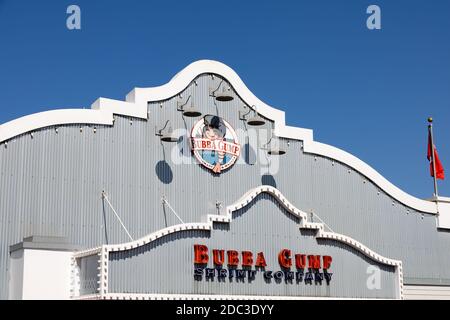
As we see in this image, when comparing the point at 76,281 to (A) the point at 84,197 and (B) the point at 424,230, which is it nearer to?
(A) the point at 84,197

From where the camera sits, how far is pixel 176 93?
3453 centimetres

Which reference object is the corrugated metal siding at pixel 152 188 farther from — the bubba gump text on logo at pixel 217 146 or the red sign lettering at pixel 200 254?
the red sign lettering at pixel 200 254

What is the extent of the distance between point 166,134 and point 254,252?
723cm

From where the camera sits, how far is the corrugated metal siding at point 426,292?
38.5m

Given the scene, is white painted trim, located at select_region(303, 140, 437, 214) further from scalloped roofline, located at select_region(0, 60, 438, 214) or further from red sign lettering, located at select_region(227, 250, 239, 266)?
red sign lettering, located at select_region(227, 250, 239, 266)

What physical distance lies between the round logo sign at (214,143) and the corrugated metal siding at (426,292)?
38.8ft

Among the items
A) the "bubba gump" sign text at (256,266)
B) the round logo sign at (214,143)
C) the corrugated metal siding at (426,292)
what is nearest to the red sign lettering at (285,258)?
the "bubba gump" sign text at (256,266)

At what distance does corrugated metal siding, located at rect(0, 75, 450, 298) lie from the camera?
29.8 m

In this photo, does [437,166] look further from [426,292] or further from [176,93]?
[176,93]

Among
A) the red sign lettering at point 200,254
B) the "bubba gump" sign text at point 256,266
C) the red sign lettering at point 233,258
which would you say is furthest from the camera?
the red sign lettering at point 233,258

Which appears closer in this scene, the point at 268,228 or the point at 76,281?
the point at 76,281

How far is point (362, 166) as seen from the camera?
3988 cm

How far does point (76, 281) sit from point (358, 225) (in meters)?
16.9
